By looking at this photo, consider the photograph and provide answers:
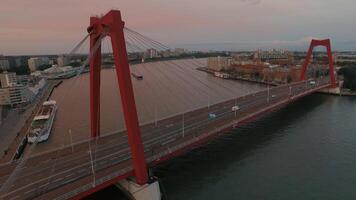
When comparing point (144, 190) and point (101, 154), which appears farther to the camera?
point (101, 154)

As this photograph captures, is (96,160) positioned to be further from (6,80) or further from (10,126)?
(6,80)

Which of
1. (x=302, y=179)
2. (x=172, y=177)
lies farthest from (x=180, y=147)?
(x=302, y=179)

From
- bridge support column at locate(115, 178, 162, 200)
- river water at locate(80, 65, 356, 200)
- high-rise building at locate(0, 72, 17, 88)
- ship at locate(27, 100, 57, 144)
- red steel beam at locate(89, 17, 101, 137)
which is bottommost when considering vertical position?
river water at locate(80, 65, 356, 200)

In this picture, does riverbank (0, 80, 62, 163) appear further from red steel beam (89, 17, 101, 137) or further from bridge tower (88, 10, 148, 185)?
bridge tower (88, 10, 148, 185)

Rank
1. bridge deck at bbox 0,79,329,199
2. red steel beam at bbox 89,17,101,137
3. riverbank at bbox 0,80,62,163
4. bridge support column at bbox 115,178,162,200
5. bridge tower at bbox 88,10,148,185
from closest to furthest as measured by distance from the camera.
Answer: bridge deck at bbox 0,79,329,199
bridge tower at bbox 88,10,148,185
bridge support column at bbox 115,178,162,200
red steel beam at bbox 89,17,101,137
riverbank at bbox 0,80,62,163

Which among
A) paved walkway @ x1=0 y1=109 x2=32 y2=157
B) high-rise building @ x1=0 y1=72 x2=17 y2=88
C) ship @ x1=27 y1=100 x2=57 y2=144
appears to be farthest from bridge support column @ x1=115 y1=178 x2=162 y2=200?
high-rise building @ x1=0 y1=72 x2=17 y2=88

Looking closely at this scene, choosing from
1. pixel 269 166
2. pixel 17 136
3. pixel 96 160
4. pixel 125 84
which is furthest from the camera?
pixel 17 136

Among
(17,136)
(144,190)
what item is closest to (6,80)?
(17,136)
